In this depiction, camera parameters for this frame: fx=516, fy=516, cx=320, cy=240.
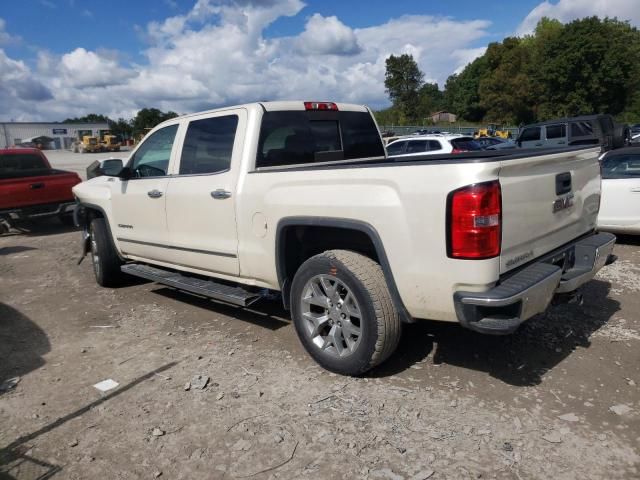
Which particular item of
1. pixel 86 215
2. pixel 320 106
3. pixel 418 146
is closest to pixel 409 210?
pixel 320 106

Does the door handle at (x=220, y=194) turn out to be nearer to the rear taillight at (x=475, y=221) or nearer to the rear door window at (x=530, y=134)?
the rear taillight at (x=475, y=221)

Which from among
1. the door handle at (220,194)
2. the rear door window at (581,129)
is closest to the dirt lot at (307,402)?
the door handle at (220,194)

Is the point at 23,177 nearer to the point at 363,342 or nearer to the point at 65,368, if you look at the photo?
the point at 65,368

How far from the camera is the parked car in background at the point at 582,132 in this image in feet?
48.9

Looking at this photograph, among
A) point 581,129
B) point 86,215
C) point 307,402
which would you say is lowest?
point 307,402

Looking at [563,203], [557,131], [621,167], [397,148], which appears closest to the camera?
[563,203]

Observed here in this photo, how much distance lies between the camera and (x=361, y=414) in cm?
317

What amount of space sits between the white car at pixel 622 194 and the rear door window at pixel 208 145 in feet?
17.8

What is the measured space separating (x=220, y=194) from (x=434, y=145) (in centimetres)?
1082

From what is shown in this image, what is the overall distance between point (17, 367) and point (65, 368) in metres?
0.43

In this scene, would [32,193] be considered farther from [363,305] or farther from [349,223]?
[363,305]

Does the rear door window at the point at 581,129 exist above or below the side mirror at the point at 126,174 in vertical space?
below

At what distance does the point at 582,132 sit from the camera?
15.3 m

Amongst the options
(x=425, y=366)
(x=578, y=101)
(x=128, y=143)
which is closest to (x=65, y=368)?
(x=425, y=366)
